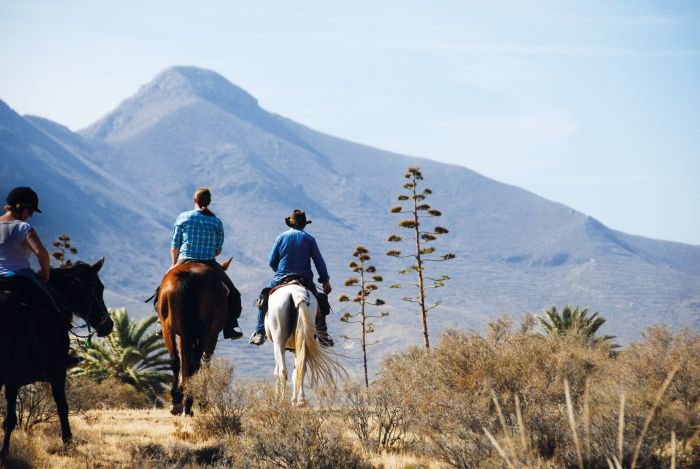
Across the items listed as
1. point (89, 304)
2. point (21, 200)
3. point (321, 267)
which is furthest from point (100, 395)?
point (21, 200)

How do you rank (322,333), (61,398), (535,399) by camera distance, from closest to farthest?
1. (61,398)
2. (535,399)
3. (322,333)

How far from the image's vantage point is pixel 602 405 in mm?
9570

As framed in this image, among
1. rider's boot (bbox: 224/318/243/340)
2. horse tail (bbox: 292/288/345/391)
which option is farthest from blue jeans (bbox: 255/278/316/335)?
horse tail (bbox: 292/288/345/391)

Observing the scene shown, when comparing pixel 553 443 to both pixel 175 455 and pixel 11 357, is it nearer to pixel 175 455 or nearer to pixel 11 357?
pixel 175 455

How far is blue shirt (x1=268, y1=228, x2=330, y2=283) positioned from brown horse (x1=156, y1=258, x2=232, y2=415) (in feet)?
3.93

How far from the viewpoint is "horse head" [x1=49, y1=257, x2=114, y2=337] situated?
10.4 meters

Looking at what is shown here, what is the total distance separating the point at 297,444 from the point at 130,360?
22050mm

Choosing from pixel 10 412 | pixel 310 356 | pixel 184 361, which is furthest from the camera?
pixel 310 356

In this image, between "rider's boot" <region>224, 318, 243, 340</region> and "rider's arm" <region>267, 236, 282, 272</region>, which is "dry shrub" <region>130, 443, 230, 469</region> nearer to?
"rider's boot" <region>224, 318, 243, 340</region>

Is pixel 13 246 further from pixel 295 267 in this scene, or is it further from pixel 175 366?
pixel 295 267

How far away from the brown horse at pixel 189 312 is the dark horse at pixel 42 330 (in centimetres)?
140

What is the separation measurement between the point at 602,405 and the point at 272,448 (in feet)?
11.8

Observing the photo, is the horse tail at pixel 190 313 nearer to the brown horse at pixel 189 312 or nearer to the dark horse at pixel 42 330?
the brown horse at pixel 189 312

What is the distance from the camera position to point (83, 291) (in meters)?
10.6
